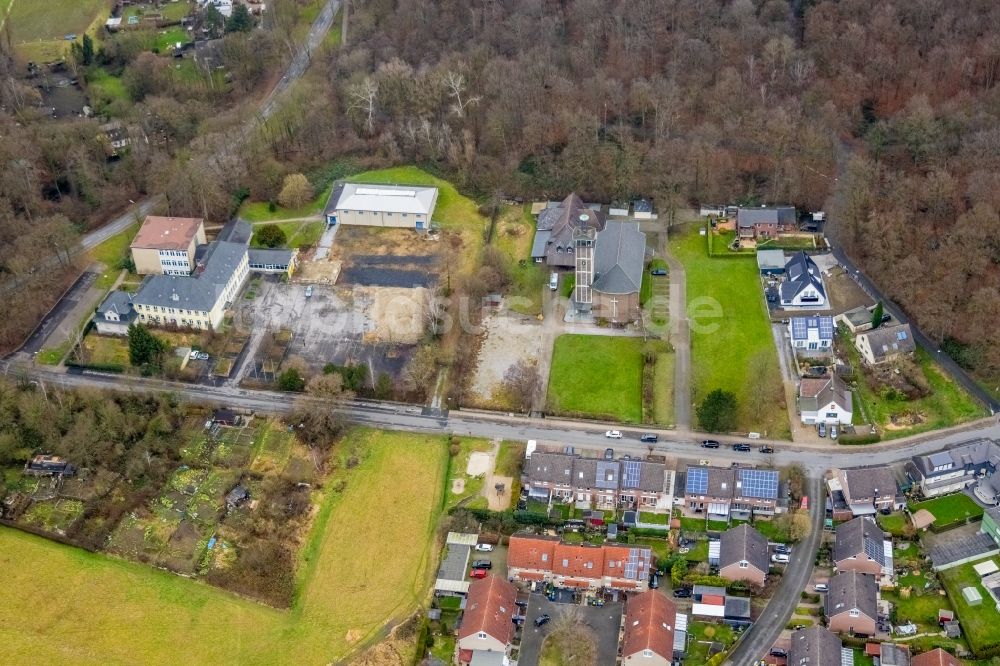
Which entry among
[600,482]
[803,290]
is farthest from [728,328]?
[600,482]

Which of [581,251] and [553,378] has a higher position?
[581,251]

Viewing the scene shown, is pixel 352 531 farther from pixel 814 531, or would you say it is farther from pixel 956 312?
pixel 956 312

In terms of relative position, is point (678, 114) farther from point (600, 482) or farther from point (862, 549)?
point (862, 549)

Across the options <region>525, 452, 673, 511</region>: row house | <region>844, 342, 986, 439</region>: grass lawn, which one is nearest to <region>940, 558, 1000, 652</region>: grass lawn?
<region>844, 342, 986, 439</region>: grass lawn

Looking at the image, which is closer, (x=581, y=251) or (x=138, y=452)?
(x=138, y=452)

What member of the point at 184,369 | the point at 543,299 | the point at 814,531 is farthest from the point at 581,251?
the point at 184,369

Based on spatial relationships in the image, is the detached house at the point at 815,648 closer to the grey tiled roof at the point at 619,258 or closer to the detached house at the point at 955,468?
the detached house at the point at 955,468

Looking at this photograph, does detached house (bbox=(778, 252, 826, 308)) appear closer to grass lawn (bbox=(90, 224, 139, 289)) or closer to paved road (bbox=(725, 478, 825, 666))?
paved road (bbox=(725, 478, 825, 666))
